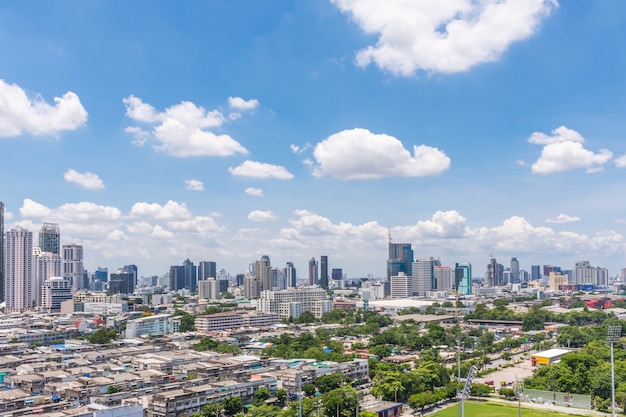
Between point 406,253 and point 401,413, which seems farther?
point 406,253

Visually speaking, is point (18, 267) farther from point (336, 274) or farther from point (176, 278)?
point (336, 274)

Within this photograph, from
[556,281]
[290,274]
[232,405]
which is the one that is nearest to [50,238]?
[290,274]

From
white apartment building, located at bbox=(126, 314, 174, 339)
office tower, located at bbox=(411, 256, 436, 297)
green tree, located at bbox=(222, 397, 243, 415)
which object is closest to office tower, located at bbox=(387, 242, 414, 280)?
office tower, located at bbox=(411, 256, 436, 297)

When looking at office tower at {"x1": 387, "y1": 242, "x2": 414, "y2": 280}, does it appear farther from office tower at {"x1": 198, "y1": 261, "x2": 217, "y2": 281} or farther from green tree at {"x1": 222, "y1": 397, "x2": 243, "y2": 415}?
green tree at {"x1": 222, "y1": 397, "x2": 243, "y2": 415}

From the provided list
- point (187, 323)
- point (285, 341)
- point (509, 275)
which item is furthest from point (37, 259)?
point (509, 275)

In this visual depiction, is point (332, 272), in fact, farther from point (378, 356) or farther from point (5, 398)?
point (5, 398)

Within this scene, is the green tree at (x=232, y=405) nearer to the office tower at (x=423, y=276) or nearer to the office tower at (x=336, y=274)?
the office tower at (x=423, y=276)
